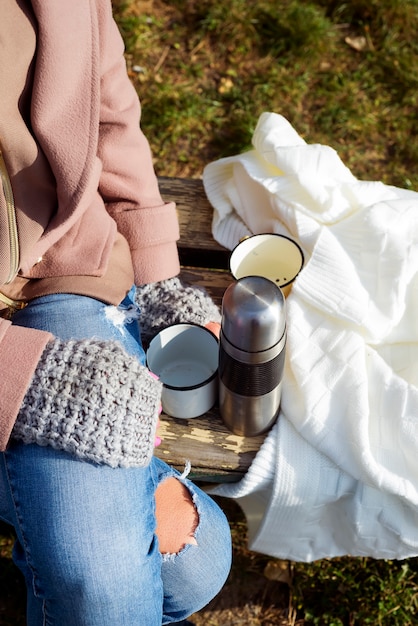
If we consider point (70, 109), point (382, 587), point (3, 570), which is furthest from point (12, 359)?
point (382, 587)

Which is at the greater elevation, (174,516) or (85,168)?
(85,168)

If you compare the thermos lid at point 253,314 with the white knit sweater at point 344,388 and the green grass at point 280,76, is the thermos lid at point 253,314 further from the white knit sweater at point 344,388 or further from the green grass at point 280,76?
the green grass at point 280,76

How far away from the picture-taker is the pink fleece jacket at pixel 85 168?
43.2 inches

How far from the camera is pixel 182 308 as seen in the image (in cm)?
136

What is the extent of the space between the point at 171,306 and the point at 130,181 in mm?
270

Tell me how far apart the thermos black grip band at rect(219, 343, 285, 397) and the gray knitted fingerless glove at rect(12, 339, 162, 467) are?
0.42 feet

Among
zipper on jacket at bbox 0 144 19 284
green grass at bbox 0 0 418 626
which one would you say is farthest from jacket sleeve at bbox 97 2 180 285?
green grass at bbox 0 0 418 626

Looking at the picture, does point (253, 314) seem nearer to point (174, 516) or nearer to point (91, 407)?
point (91, 407)

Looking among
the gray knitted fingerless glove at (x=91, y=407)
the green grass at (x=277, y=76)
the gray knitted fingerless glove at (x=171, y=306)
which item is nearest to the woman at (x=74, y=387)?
the gray knitted fingerless glove at (x=91, y=407)

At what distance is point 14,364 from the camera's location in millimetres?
1121

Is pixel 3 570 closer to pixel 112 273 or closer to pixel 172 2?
pixel 112 273

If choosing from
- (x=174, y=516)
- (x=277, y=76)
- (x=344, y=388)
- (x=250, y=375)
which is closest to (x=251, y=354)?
(x=250, y=375)

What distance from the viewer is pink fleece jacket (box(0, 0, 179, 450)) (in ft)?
3.60

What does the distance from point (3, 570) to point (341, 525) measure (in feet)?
2.94
